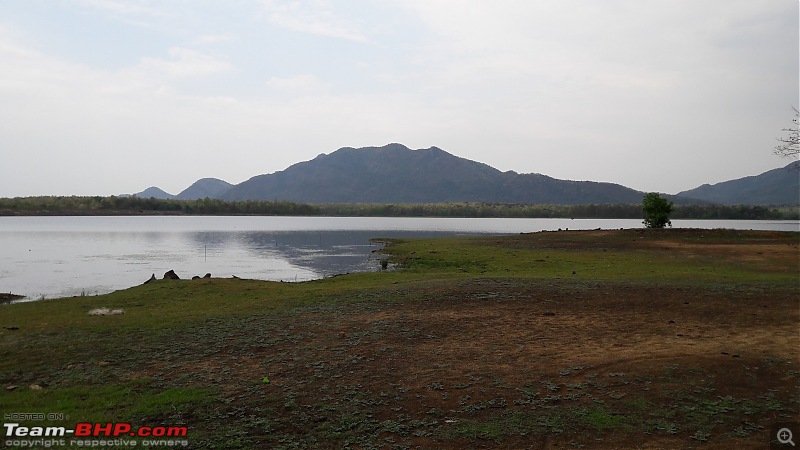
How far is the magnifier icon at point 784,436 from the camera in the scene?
9.08 m

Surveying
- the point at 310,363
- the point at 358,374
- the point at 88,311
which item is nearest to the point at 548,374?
the point at 358,374

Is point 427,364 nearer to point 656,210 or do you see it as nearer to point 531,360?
point 531,360

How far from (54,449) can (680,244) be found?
203 ft

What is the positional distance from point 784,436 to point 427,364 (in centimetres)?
789

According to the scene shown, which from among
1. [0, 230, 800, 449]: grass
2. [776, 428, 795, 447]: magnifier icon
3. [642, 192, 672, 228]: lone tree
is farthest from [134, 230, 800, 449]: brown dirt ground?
[642, 192, 672, 228]: lone tree

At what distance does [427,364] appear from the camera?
1393cm

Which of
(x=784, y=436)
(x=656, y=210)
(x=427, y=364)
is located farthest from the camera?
(x=656, y=210)

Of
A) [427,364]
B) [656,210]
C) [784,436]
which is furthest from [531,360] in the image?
[656,210]

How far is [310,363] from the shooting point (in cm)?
1424

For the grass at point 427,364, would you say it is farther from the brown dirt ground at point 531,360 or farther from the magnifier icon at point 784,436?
the magnifier icon at point 784,436

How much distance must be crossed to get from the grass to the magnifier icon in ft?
0.96

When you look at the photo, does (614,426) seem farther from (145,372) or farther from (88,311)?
(88,311)

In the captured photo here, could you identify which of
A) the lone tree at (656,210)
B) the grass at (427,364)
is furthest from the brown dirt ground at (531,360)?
the lone tree at (656,210)

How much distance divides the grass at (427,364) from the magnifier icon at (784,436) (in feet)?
0.96
